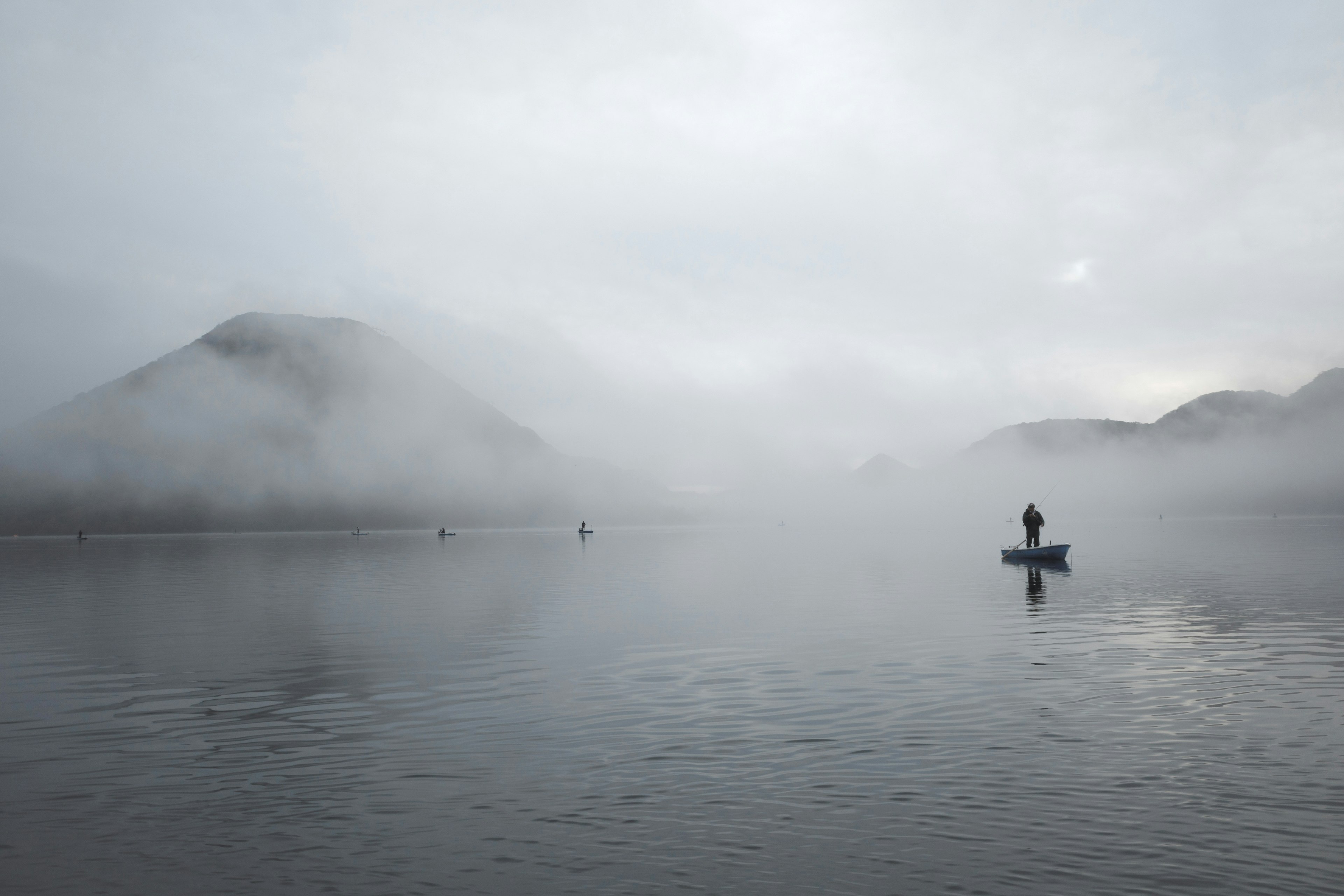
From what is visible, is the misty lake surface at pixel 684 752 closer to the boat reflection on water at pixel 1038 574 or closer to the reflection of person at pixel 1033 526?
the boat reflection on water at pixel 1038 574

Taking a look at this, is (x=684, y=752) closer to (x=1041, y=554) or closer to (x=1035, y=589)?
(x=1035, y=589)

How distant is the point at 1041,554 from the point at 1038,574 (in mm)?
9332

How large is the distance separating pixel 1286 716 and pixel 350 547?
18434 cm

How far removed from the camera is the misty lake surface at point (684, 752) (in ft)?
38.2

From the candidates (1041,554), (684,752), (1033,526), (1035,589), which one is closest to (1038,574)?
(1041,554)

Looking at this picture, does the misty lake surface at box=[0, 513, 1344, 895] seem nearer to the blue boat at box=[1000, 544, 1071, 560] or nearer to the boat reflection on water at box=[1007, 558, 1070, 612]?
the boat reflection on water at box=[1007, 558, 1070, 612]

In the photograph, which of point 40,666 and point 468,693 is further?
point 40,666

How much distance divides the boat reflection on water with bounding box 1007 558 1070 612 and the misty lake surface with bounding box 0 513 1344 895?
10.2 ft

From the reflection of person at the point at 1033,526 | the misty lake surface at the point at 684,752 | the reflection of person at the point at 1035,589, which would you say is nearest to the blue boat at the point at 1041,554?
the reflection of person at the point at 1033,526

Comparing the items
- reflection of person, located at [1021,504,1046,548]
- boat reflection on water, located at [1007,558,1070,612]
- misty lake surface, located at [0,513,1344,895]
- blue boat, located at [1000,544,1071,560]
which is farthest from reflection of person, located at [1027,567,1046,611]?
reflection of person, located at [1021,504,1046,548]

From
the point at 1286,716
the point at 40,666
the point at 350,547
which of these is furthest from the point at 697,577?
the point at 350,547

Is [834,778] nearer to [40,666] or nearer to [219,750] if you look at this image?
[219,750]

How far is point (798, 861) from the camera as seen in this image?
11.7 meters

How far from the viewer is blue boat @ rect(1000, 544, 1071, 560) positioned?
76500 millimetres
